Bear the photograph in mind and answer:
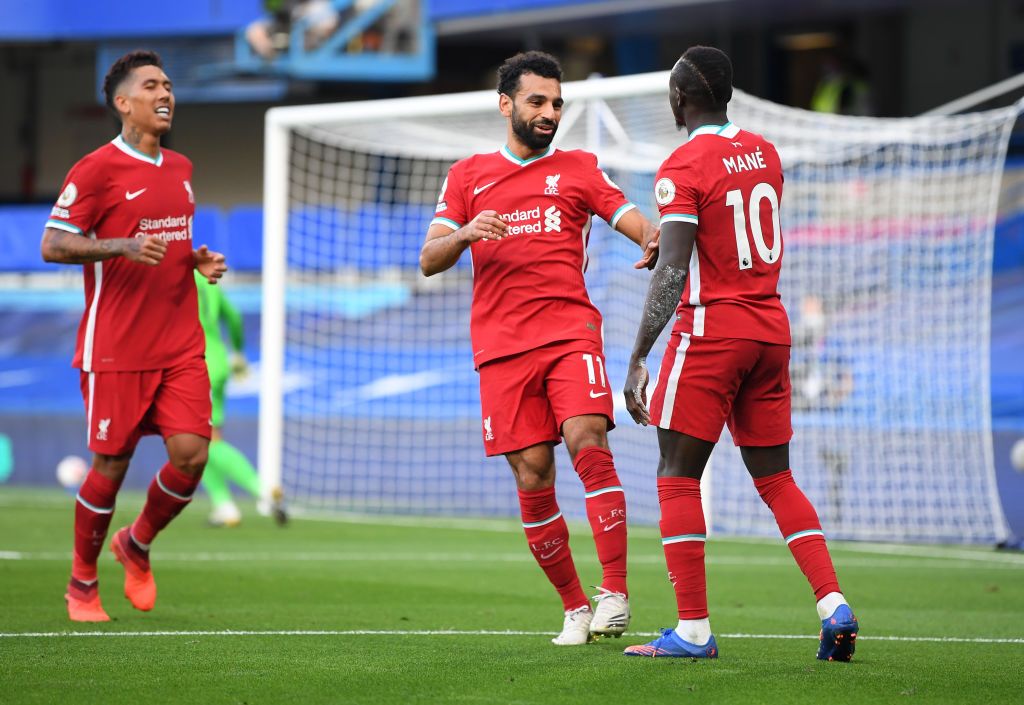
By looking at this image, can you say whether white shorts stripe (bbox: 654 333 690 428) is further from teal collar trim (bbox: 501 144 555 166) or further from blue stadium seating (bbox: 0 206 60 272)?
blue stadium seating (bbox: 0 206 60 272)

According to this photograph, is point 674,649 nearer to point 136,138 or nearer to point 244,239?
point 136,138

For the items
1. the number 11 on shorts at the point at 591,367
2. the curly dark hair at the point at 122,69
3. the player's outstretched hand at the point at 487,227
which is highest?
the curly dark hair at the point at 122,69

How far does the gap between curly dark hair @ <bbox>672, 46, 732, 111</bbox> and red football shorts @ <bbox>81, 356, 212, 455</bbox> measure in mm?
2610

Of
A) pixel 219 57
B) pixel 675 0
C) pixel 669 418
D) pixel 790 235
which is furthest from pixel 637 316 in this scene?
pixel 219 57

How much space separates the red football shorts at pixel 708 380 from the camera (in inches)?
205

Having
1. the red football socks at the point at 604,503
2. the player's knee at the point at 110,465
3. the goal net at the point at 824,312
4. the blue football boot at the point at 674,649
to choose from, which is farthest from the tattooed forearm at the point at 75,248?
the goal net at the point at 824,312

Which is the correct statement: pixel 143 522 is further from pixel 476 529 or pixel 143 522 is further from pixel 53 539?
pixel 476 529

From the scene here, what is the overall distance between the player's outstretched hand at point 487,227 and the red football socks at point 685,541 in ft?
3.46

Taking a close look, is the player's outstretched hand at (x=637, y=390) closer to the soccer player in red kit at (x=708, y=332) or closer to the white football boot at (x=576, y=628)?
the soccer player in red kit at (x=708, y=332)

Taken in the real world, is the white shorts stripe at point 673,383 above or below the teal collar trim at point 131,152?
below

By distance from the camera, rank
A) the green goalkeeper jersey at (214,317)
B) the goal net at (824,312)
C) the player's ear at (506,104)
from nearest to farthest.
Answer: the player's ear at (506,104) < the green goalkeeper jersey at (214,317) < the goal net at (824,312)

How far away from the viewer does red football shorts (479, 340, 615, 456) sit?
562 cm

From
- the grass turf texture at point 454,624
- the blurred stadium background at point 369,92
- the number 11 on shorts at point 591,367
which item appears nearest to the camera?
the grass turf texture at point 454,624

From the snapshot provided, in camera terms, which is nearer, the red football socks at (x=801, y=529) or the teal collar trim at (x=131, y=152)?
the red football socks at (x=801, y=529)
